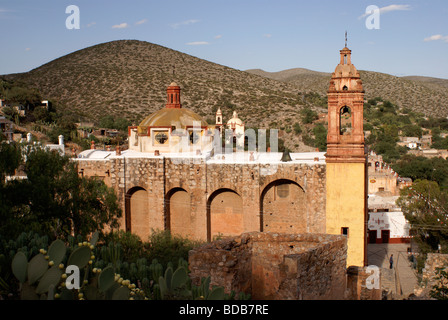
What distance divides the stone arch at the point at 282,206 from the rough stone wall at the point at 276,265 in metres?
5.57

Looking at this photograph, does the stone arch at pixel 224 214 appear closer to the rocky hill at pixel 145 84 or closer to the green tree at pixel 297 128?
the green tree at pixel 297 128

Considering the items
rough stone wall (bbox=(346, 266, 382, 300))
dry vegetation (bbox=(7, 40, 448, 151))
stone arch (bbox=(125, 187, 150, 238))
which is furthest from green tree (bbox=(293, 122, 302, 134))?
rough stone wall (bbox=(346, 266, 382, 300))

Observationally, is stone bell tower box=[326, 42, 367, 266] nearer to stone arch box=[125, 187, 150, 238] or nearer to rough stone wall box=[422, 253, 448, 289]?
rough stone wall box=[422, 253, 448, 289]

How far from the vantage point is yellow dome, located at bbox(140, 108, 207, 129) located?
18641mm

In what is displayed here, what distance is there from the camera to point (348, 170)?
1491 cm

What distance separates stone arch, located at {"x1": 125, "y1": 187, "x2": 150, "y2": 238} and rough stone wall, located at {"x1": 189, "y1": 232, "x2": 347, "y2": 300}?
24.9 ft

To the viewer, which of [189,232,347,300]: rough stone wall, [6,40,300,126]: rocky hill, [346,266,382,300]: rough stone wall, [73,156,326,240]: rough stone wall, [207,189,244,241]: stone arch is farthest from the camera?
[6,40,300,126]: rocky hill

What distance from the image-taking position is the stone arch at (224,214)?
55.3 ft

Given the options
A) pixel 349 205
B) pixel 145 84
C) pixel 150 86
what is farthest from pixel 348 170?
pixel 145 84

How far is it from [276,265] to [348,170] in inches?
214

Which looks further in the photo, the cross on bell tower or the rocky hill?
the rocky hill

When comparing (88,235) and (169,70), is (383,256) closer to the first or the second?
(88,235)
